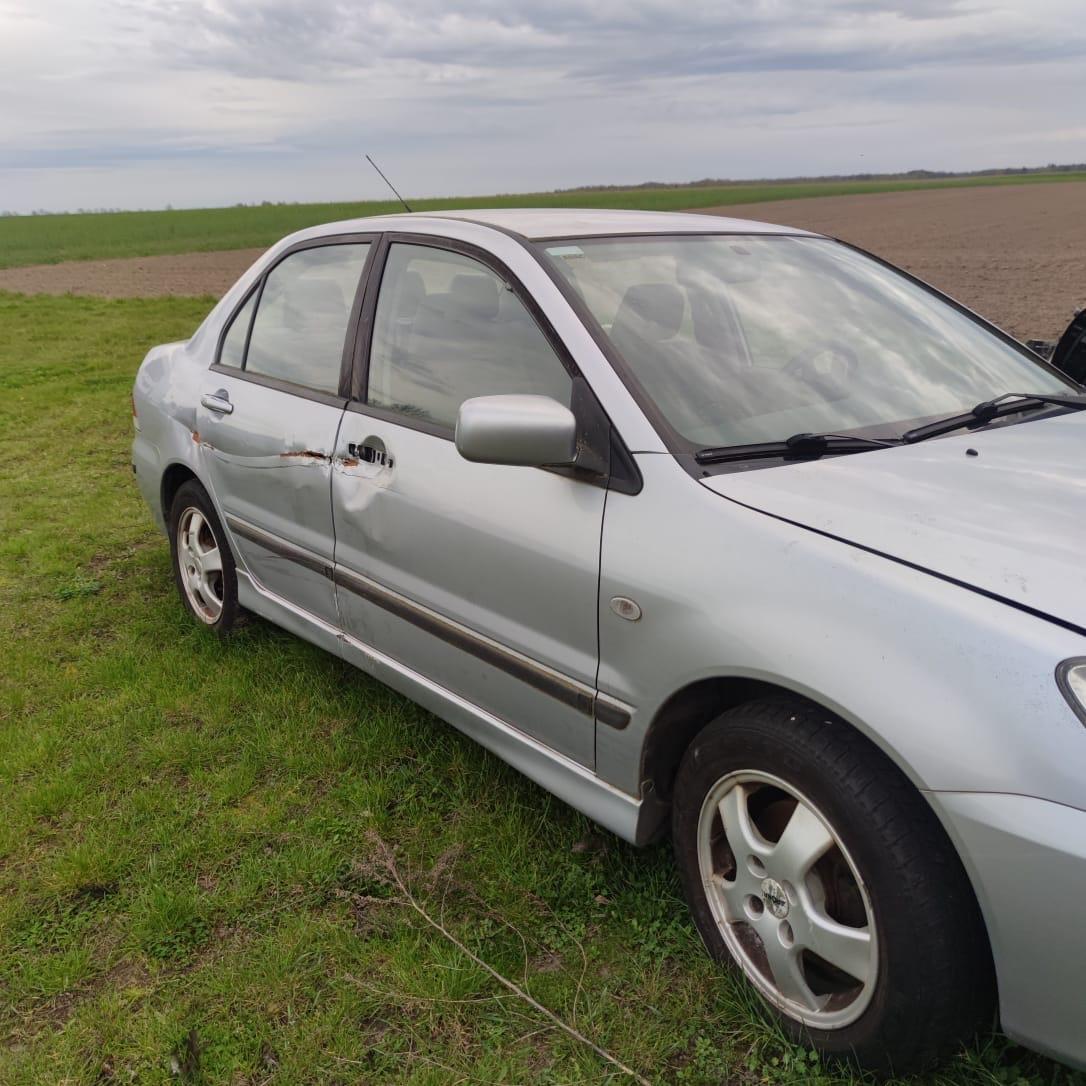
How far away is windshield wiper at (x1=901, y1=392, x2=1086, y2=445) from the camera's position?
7.60ft

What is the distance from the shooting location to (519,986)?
223 centimetres

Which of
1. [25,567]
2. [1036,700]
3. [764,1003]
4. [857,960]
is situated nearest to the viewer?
[1036,700]

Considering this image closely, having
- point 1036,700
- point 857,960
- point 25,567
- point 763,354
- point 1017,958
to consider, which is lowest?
point 25,567

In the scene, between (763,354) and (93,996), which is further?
(763,354)

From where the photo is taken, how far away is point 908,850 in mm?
1648

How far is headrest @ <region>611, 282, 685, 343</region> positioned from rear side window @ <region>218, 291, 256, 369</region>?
178 cm

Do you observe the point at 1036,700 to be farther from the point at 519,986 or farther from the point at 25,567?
the point at 25,567

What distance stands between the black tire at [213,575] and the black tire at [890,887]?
2543mm

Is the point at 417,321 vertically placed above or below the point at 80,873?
above

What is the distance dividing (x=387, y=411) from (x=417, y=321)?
0.29 m

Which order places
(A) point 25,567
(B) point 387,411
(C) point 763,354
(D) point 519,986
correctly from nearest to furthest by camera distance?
(D) point 519,986
(C) point 763,354
(B) point 387,411
(A) point 25,567

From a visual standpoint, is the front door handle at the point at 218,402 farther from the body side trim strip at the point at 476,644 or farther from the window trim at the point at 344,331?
the body side trim strip at the point at 476,644

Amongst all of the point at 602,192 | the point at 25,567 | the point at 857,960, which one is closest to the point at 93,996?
the point at 857,960

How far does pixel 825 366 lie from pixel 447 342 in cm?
103
